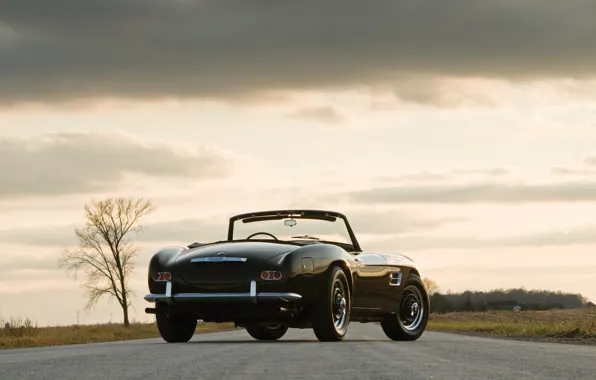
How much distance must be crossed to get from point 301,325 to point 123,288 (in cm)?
5415

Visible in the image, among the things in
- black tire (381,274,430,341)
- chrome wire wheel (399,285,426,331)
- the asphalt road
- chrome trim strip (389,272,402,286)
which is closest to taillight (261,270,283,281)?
the asphalt road

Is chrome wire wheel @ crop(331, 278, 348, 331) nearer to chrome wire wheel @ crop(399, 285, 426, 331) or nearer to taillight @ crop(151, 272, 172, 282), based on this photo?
chrome wire wheel @ crop(399, 285, 426, 331)

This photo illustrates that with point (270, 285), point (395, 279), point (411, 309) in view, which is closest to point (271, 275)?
point (270, 285)

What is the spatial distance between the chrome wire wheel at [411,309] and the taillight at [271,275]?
317 centimetres

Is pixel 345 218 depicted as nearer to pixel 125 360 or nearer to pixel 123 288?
pixel 125 360

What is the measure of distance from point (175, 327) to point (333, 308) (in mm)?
2182

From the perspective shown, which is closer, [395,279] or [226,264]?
[226,264]

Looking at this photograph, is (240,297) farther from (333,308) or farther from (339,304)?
(339,304)

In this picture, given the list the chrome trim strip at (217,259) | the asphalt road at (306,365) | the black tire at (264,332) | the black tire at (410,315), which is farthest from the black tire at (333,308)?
the black tire at (264,332)

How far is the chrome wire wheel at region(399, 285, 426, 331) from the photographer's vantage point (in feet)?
50.0

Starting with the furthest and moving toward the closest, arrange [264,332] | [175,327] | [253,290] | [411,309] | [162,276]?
[264,332]
[411,309]
[175,327]
[162,276]
[253,290]

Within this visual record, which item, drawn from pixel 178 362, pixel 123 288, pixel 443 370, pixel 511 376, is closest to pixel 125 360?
pixel 178 362

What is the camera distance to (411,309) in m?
15.3

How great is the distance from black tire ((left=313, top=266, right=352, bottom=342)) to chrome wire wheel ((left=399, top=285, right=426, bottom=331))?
5.84ft
